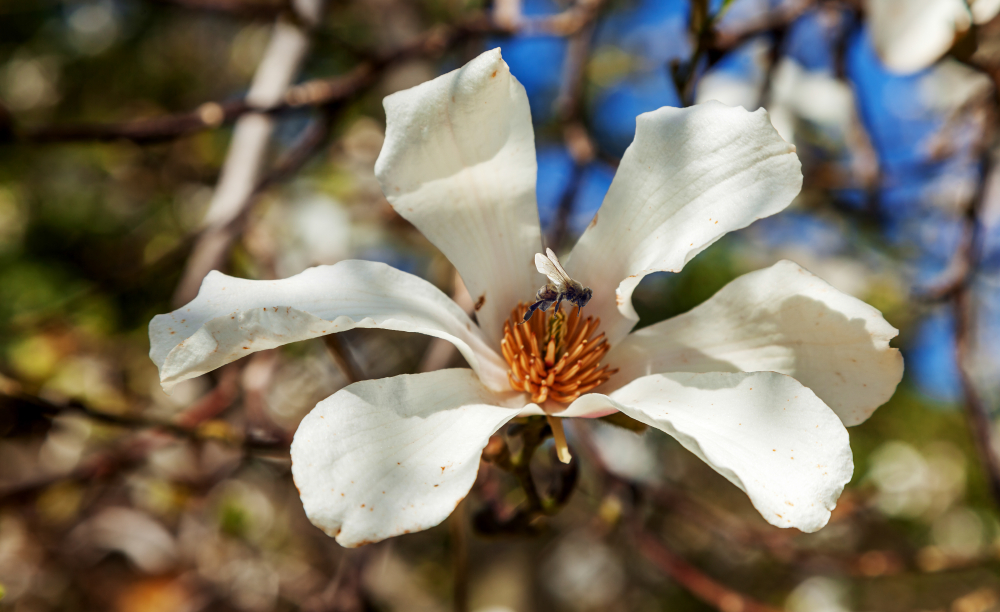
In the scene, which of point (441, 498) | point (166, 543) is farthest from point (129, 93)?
point (441, 498)

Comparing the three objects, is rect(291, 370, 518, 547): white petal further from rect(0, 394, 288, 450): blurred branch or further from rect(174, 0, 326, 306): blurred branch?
rect(174, 0, 326, 306): blurred branch

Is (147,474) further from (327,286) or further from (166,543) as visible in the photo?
(327,286)

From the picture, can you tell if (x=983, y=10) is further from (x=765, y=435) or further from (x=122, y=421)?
(x=122, y=421)

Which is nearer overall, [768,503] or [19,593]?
[768,503]

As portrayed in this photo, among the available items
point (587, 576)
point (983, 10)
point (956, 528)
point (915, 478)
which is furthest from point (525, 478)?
point (587, 576)

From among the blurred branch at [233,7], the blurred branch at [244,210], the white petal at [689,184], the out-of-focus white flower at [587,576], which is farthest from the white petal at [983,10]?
the out-of-focus white flower at [587,576]

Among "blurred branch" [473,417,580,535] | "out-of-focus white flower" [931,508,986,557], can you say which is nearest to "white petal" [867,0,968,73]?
"blurred branch" [473,417,580,535]
